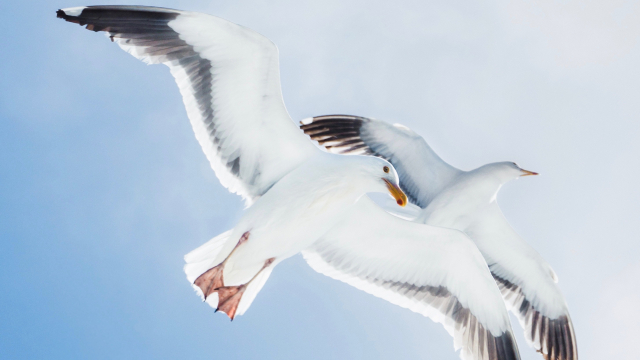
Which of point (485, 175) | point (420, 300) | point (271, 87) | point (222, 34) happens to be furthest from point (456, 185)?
point (222, 34)

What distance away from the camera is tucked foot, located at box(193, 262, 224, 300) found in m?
5.73

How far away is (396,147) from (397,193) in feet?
11.3

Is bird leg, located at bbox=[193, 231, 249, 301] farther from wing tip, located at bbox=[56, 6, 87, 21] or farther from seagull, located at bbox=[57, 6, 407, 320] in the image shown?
wing tip, located at bbox=[56, 6, 87, 21]

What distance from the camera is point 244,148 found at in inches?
242

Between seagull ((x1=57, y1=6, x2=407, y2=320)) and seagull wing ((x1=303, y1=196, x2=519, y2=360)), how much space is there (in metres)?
0.80

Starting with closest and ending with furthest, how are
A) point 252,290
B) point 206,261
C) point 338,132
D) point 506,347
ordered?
point 206,261 → point 252,290 → point 506,347 → point 338,132

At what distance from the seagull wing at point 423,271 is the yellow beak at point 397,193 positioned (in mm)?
882

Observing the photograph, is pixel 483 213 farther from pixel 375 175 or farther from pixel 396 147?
pixel 375 175

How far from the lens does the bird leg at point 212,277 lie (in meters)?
5.70

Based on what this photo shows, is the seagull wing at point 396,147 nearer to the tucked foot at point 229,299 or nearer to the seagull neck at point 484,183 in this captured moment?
the seagull neck at point 484,183

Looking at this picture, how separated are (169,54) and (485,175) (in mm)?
4968

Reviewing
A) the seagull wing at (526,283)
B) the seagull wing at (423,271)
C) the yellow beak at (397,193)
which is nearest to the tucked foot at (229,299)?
the seagull wing at (423,271)

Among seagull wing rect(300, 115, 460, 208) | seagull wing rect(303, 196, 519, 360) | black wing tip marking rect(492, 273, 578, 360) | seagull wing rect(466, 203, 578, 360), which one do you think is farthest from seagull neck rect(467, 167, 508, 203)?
seagull wing rect(303, 196, 519, 360)

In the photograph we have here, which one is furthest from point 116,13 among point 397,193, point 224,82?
point 397,193
